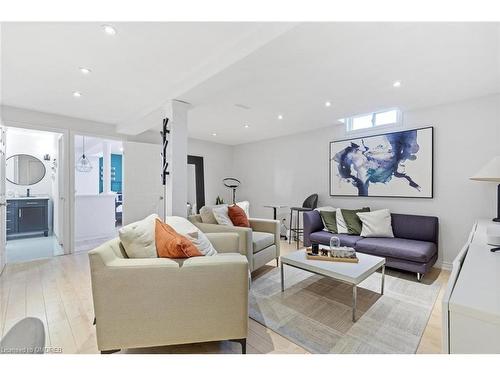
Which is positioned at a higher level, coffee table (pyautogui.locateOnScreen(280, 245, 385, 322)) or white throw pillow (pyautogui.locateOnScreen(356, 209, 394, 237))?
white throw pillow (pyautogui.locateOnScreen(356, 209, 394, 237))

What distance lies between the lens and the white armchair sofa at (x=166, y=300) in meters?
1.32

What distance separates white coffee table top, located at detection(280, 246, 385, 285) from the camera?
1.91 metres

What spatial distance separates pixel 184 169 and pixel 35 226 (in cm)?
445

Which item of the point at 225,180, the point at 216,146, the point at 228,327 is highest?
the point at 216,146

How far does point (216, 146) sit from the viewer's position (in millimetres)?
5715

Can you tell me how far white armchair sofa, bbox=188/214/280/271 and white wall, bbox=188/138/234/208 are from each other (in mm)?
2489

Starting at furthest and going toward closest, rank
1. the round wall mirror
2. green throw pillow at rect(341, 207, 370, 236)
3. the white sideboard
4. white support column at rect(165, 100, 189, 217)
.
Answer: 1. the round wall mirror
2. green throw pillow at rect(341, 207, 370, 236)
3. white support column at rect(165, 100, 189, 217)
4. the white sideboard

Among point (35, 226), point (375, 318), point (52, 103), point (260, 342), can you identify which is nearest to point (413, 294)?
point (375, 318)

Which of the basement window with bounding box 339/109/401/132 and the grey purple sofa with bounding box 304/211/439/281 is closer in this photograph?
the grey purple sofa with bounding box 304/211/439/281

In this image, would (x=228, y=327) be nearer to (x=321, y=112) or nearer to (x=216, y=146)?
(x=321, y=112)

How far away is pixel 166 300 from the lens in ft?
4.43

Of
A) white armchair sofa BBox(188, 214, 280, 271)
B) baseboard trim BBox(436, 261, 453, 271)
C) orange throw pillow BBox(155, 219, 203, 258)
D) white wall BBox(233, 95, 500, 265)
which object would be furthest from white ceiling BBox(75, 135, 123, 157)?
baseboard trim BBox(436, 261, 453, 271)

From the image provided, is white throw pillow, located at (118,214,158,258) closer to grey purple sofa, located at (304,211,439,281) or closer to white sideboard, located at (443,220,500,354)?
white sideboard, located at (443,220,500,354)

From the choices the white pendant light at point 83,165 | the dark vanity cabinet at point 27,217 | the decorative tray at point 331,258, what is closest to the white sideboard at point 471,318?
the decorative tray at point 331,258
